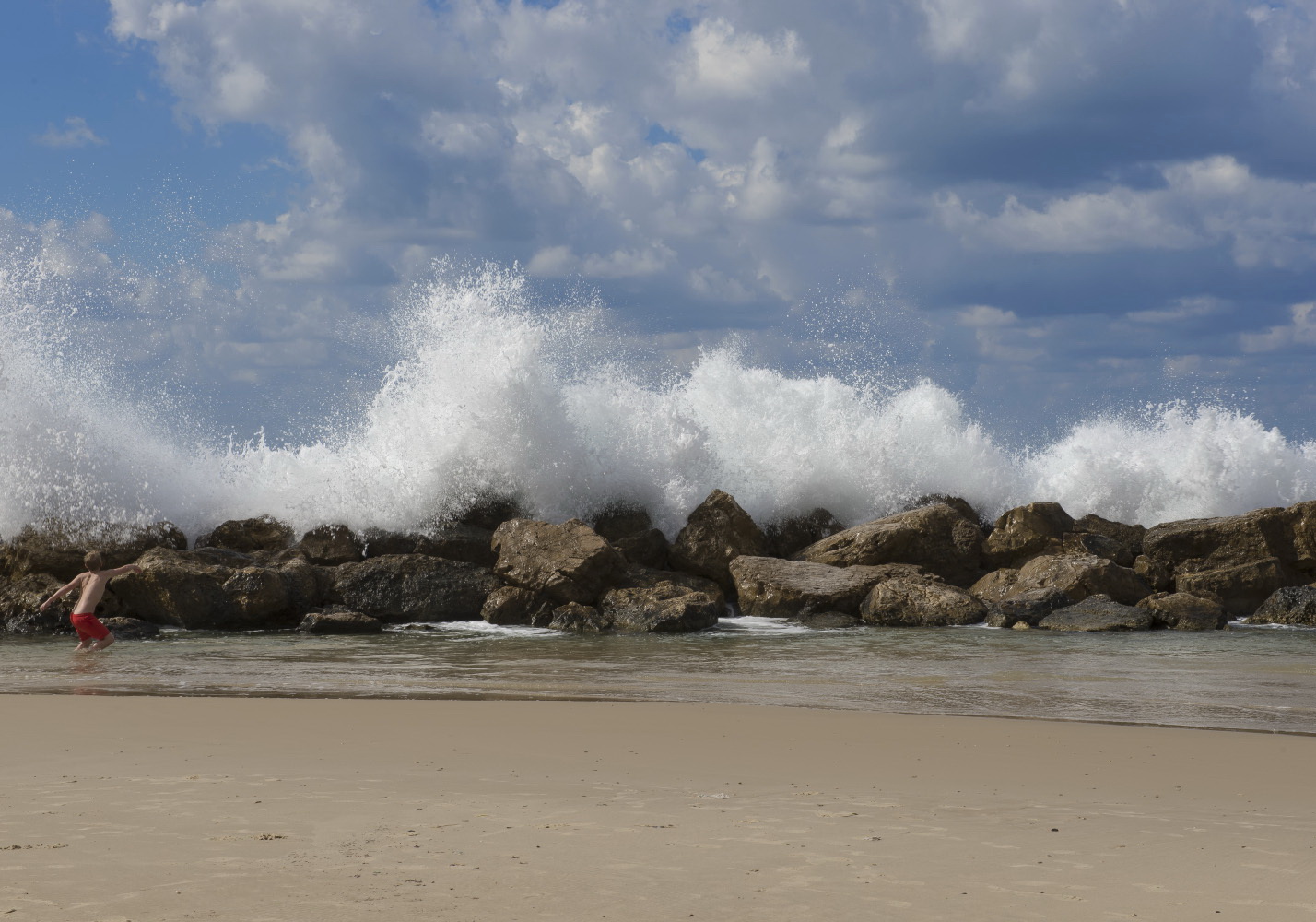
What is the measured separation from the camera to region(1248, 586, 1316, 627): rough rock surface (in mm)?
12664

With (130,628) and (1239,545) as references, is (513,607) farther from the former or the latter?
(1239,545)

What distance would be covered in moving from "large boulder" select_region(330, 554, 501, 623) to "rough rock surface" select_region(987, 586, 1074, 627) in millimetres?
5398

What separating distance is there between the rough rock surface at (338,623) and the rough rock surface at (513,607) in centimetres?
120

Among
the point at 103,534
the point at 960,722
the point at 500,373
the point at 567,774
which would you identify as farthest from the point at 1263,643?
the point at 103,534

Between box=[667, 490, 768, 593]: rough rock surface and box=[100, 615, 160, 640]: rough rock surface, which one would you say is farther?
box=[667, 490, 768, 593]: rough rock surface

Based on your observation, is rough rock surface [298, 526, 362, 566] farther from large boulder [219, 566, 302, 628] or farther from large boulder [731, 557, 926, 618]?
large boulder [731, 557, 926, 618]

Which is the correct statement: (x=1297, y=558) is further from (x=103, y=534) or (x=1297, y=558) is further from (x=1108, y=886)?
(x=103, y=534)

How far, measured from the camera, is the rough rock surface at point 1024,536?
14602mm

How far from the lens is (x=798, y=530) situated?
1605 cm

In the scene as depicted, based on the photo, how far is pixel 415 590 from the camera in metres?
12.9

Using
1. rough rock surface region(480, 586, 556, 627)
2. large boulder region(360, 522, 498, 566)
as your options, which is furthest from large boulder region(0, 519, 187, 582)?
rough rock surface region(480, 586, 556, 627)

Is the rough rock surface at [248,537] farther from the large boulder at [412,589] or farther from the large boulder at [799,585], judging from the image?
the large boulder at [799,585]

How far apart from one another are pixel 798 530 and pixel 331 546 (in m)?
6.16

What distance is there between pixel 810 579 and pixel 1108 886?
969 cm
